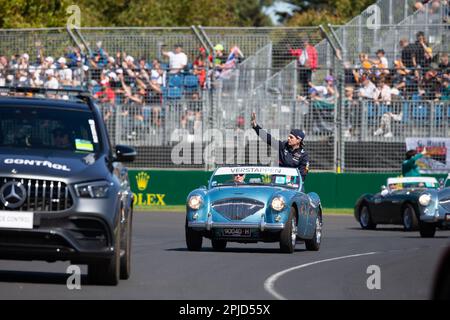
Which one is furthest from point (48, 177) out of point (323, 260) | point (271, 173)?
point (271, 173)

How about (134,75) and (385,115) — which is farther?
(134,75)

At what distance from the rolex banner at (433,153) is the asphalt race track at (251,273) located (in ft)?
32.5

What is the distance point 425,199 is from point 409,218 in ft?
3.98

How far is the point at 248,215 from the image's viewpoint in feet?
53.5

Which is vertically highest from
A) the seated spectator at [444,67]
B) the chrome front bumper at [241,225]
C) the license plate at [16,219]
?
the seated spectator at [444,67]

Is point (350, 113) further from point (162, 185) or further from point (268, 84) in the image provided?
point (162, 185)

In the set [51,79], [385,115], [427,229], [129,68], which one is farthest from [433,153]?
[51,79]

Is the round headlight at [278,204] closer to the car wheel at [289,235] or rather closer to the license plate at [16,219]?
the car wheel at [289,235]

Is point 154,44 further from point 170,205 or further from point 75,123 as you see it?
point 75,123

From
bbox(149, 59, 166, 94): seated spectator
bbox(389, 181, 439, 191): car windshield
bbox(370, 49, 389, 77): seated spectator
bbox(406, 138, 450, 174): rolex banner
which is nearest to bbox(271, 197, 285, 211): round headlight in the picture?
bbox(389, 181, 439, 191): car windshield

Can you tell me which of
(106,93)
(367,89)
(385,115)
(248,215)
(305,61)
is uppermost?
(305,61)

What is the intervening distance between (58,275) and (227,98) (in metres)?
18.6

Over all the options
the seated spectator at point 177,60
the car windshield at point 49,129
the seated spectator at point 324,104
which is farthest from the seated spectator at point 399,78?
the car windshield at point 49,129

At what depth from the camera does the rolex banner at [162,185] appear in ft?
103
